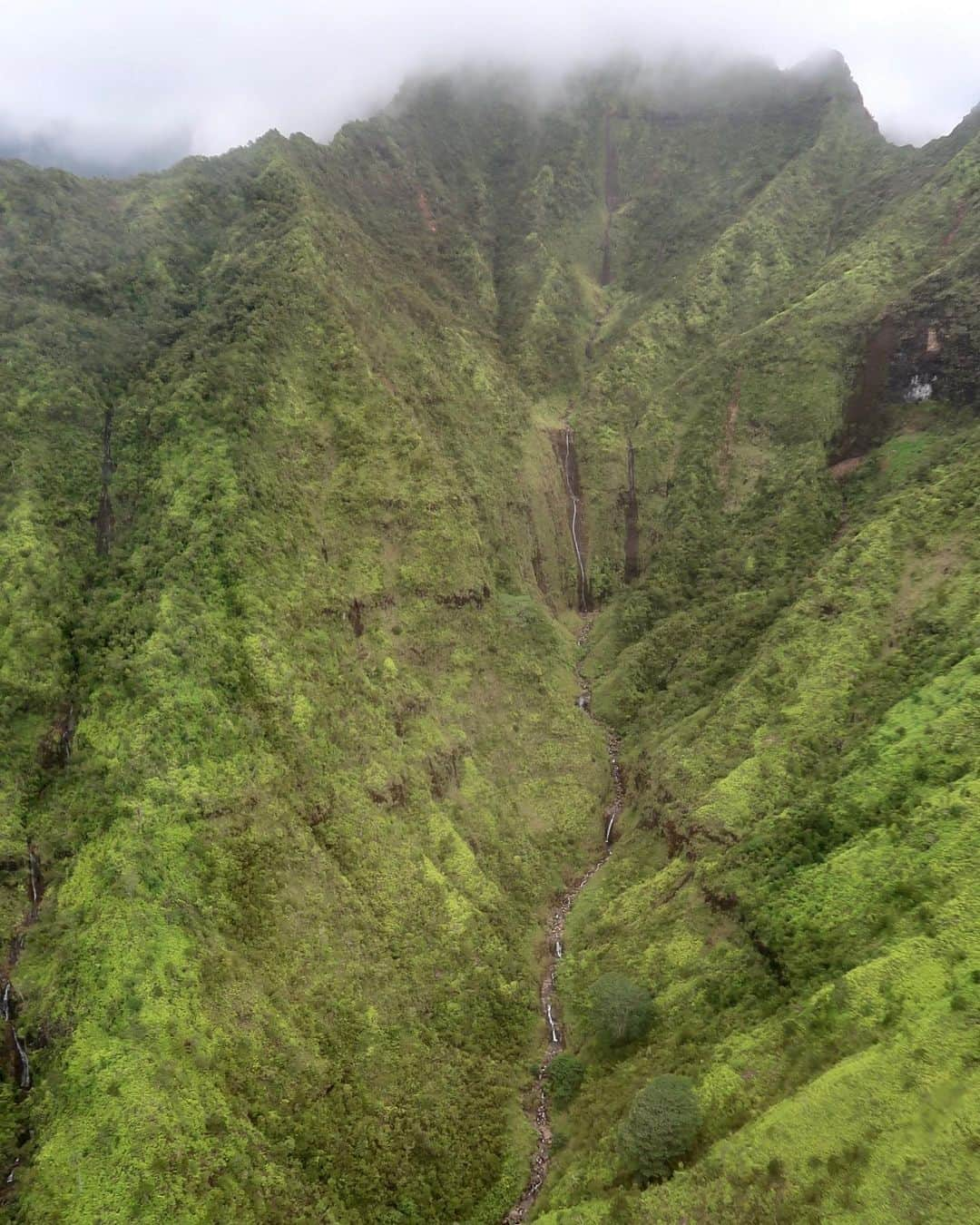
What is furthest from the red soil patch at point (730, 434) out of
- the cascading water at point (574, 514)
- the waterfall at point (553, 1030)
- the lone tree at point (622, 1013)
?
the waterfall at point (553, 1030)

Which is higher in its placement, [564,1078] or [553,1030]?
[553,1030]

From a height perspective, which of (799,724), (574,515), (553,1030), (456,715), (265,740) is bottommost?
(553,1030)

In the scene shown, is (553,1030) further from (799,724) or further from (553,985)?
(799,724)

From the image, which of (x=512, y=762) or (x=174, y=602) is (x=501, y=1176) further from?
(x=174, y=602)

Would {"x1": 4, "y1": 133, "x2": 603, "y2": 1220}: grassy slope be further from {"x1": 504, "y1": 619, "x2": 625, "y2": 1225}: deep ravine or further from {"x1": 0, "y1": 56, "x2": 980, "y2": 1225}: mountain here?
{"x1": 504, "y1": 619, "x2": 625, "y2": 1225}: deep ravine

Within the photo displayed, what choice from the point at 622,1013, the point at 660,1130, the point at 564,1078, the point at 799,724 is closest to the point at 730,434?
the point at 799,724

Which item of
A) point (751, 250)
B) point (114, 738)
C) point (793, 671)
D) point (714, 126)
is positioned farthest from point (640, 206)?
point (114, 738)
